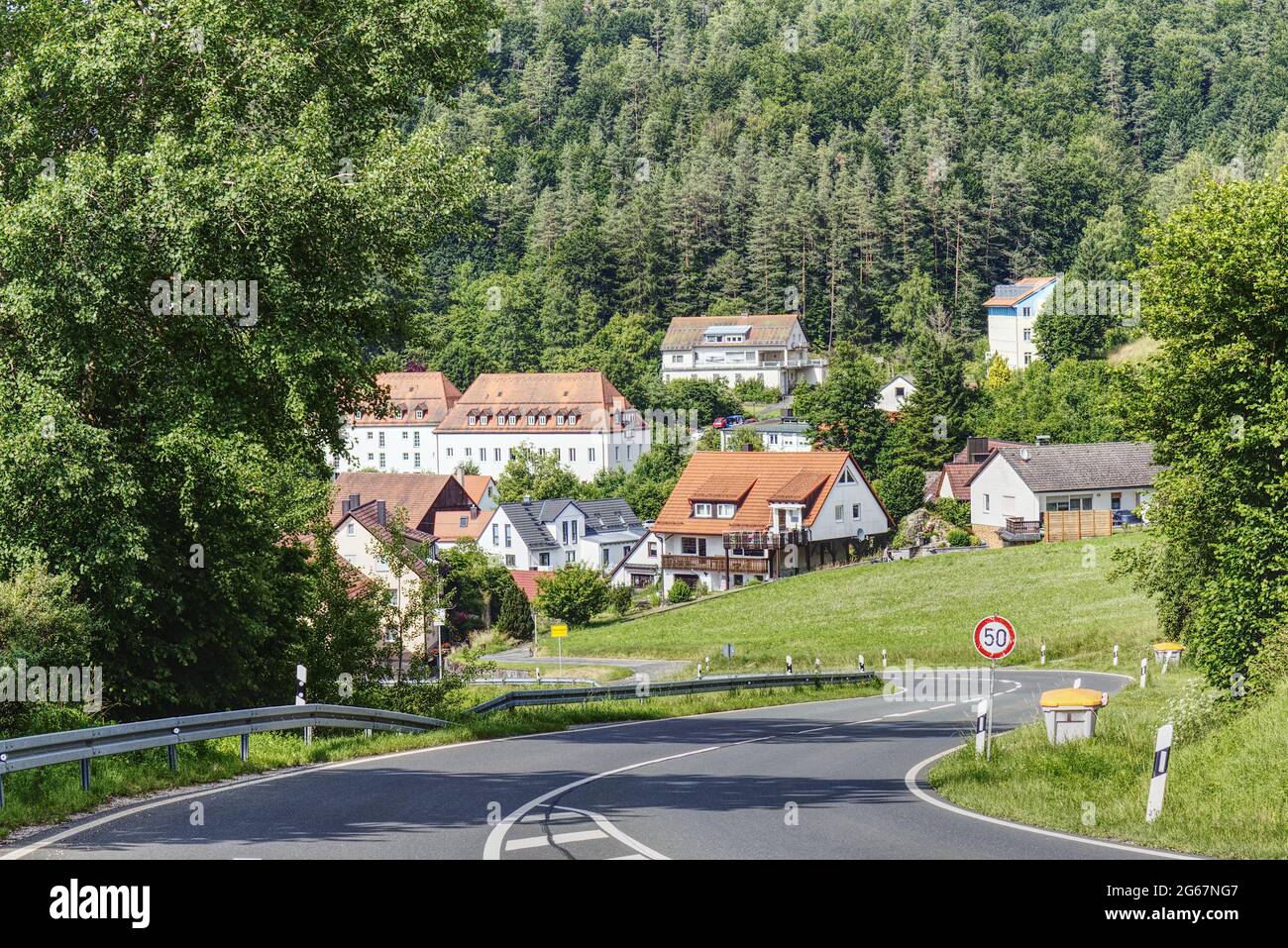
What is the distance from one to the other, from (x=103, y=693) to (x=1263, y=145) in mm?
191886

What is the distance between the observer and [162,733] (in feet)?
51.0

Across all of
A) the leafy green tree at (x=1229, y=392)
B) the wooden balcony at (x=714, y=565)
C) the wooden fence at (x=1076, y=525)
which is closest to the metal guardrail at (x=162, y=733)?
the leafy green tree at (x=1229, y=392)

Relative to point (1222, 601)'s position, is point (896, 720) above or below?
below

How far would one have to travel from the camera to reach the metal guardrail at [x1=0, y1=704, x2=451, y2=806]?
1318 centimetres

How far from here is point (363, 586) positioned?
27859 mm

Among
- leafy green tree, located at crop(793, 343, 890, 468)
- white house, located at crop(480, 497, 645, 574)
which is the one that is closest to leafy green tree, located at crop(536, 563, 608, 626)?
white house, located at crop(480, 497, 645, 574)

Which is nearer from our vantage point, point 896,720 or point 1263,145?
point 896,720

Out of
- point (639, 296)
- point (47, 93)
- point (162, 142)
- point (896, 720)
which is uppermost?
point (639, 296)

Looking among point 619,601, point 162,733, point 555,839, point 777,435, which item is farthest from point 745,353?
point 555,839

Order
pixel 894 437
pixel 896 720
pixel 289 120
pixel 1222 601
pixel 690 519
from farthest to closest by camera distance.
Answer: pixel 894 437, pixel 690 519, pixel 896 720, pixel 1222 601, pixel 289 120

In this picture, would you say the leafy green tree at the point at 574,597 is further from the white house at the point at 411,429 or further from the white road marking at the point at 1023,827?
the white house at the point at 411,429
